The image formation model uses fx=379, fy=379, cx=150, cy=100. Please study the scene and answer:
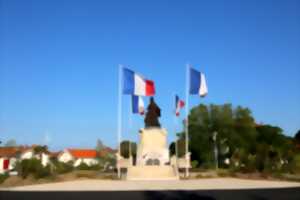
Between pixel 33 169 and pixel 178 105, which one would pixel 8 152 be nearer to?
pixel 33 169

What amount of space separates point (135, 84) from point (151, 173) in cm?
798

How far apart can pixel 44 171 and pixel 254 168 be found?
19.0 meters

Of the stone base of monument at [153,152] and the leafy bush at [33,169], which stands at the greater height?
the stone base of monument at [153,152]

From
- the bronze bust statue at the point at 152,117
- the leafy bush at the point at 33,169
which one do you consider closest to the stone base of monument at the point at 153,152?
the bronze bust statue at the point at 152,117

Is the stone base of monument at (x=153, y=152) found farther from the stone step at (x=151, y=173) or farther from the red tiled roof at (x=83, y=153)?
the red tiled roof at (x=83, y=153)

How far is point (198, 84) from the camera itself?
32.7 metres

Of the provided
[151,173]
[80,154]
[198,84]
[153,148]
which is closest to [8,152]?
[80,154]

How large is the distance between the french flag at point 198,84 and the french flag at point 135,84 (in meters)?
3.75

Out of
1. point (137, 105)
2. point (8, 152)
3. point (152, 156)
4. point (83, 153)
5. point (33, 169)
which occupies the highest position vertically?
point (137, 105)

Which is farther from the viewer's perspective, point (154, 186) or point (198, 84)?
point (198, 84)

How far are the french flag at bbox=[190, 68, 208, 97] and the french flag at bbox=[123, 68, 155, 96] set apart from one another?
12.3ft

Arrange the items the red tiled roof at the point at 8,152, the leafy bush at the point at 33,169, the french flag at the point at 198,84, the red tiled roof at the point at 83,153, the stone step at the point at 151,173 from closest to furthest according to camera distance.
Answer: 1. the leafy bush at the point at 33,169
2. the french flag at the point at 198,84
3. the stone step at the point at 151,173
4. the red tiled roof at the point at 8,152
5. the red tiled roof at the point at 83,153

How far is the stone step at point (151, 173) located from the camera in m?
32.8

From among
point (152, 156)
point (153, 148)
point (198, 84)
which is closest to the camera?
point (198, 84)
